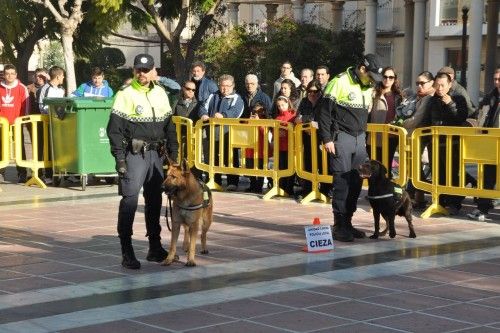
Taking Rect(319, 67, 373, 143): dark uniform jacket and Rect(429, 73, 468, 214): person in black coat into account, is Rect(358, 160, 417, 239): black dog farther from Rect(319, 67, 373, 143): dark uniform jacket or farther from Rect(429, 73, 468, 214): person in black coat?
Rect(429, 73, 468, 214): person in black coat

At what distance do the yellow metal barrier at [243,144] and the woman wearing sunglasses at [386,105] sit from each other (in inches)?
53.0

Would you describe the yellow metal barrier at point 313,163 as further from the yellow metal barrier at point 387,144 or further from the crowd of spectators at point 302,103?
the yellow metal barrier at point 387,144

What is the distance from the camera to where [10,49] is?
3906cm

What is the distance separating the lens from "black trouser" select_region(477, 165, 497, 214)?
13016 mm

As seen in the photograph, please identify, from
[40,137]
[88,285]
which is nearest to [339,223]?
[88,285]

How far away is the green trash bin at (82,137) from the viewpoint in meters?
16.1

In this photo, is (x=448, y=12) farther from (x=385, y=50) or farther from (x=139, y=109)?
(x=139, y=109)

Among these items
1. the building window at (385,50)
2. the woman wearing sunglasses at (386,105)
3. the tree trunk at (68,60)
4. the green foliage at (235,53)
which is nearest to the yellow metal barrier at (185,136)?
the woman wearing sunglasses at (386,105)

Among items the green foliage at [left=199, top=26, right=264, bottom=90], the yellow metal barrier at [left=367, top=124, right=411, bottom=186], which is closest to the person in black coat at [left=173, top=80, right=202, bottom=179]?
the yellow metal barrier at [left=367, top=124, right=411, bottom=186]

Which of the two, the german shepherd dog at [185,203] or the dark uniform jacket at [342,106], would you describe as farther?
the dark uniform jacket at [342,106]

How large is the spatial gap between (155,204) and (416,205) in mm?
4994

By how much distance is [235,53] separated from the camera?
36812 mm

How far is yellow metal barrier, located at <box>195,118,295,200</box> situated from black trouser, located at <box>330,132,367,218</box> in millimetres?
3701

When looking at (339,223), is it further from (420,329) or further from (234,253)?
(420,329)
